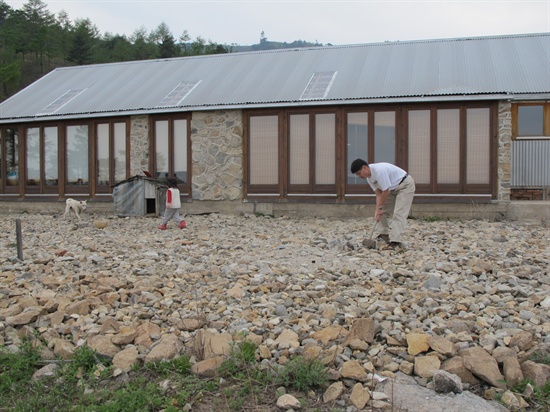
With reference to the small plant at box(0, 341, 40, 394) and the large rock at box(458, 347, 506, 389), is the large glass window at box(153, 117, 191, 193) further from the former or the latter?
the large rock at box(458, 347, 506, 389)

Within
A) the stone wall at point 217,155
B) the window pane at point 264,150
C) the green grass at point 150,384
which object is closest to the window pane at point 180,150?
the stone wall at point 217,155

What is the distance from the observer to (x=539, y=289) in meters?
5.79

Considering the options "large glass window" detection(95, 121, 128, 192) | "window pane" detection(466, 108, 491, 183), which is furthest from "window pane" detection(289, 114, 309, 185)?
"large glass window" detection(95, 121, 128, 192)

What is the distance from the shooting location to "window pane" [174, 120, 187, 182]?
583 inches

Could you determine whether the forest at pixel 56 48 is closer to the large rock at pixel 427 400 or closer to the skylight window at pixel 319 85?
the skylight window at pixel 319 85

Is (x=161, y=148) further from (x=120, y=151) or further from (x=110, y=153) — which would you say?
(x=110, y=153)

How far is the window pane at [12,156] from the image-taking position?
17.0m

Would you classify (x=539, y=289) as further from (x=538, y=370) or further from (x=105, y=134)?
(x=105, y=134)

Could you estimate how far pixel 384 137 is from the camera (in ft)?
43.5

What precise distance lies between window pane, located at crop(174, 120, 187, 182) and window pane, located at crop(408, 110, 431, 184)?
5904 mm

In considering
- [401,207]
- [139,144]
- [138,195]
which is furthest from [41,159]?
[401,207]

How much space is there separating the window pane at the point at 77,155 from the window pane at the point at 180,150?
301 centimetres

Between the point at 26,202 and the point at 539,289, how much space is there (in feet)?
49.2

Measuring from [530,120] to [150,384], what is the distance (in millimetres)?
13018
